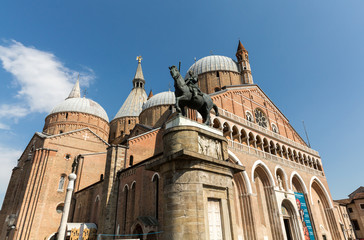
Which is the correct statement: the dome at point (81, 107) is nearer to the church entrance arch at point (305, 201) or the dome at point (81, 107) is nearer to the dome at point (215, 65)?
the dome at point (215, 65)

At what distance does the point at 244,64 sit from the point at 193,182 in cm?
2611

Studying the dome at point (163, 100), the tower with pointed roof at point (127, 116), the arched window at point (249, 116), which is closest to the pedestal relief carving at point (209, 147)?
the arched window at point (249, 116)

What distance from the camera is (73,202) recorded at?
2288 cm

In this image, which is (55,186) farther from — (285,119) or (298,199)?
(285,119)

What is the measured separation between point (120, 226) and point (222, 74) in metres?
20.4

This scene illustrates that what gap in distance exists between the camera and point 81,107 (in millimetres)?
34312

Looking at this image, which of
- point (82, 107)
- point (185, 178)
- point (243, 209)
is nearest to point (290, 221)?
point (243, 209)

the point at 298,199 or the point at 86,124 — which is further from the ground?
the point at 86,124

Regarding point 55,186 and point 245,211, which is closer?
point 245,211

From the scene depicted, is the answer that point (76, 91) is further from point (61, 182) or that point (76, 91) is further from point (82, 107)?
point (61, 182)

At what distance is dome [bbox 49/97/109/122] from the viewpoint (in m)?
33.8

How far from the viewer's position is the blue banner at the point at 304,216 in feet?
66.4

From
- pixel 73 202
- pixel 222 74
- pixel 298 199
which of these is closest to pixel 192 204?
pixel 298 199

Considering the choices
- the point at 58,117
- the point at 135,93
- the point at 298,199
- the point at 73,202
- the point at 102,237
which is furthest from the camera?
the point at 135,93
